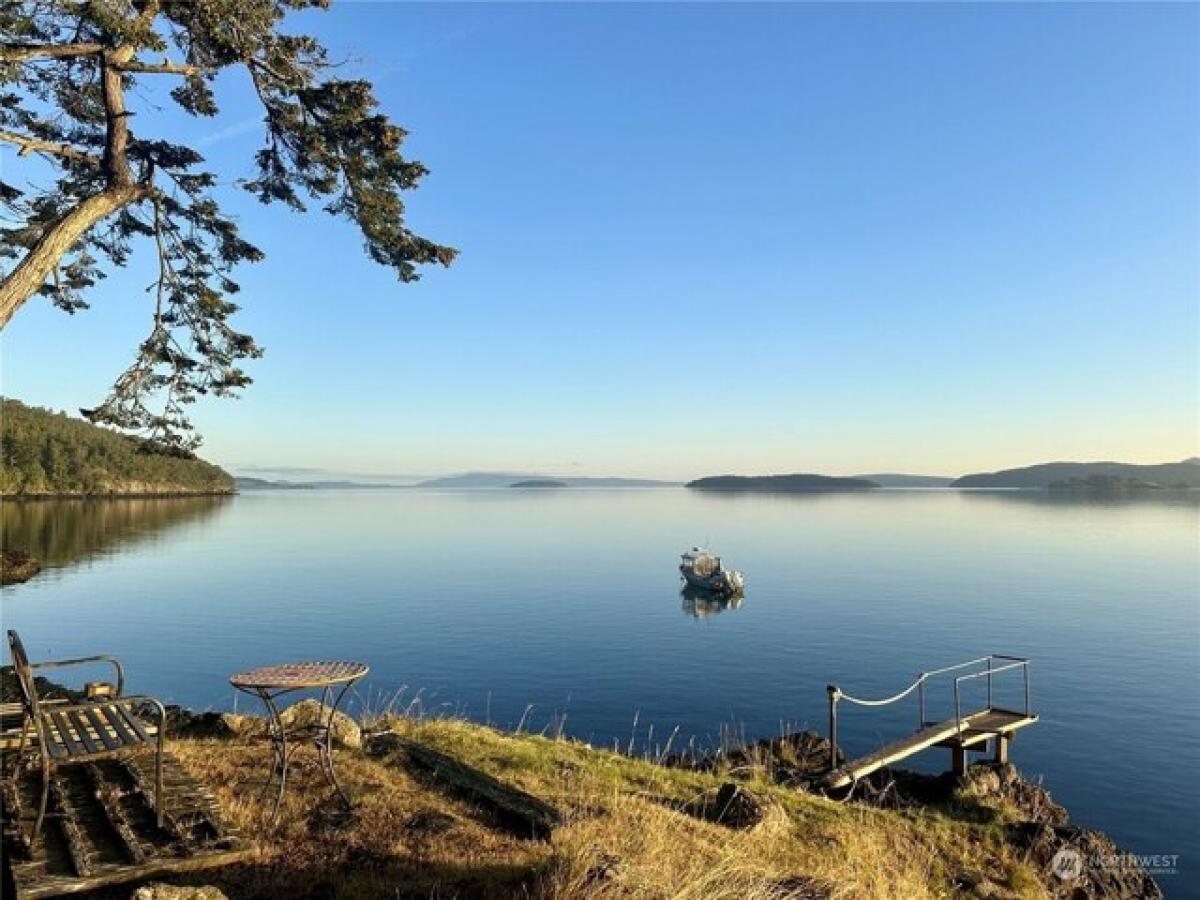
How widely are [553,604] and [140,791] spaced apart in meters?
42.4

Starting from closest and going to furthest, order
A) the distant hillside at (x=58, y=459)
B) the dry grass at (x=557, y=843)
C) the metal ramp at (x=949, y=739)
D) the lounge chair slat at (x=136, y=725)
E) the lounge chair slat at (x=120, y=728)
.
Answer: the dry grass at (x=557, y=843) < the lounge chair slat at (x=120, y=728) < the lounge chair slat at (x=136, y=725) < the metal ramp at (x=949, y=739) < the distant hillside at (x=58, y=459)

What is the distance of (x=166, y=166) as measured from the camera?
38.8 feet

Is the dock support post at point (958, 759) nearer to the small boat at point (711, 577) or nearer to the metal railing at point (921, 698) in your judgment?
the metal railing at point (921, 698)

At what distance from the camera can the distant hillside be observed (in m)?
144

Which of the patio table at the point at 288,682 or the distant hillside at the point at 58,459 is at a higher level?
the distant hillside at the point at 58,459

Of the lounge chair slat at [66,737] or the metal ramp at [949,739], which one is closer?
the lounge chair slat at [66,737]

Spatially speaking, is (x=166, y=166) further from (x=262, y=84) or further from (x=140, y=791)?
(x=140, y=791)

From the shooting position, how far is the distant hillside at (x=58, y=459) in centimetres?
14350

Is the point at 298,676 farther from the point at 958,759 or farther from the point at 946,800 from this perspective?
the point at 958,759

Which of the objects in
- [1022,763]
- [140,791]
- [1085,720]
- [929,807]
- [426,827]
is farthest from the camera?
[1085,720]

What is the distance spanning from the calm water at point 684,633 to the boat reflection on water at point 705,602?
109 cm

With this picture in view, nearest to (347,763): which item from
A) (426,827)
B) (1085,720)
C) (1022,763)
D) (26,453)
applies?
(426,827)

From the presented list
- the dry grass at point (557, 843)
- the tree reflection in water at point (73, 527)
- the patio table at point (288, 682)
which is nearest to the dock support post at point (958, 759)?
→ the dry grass at point (557, 843)

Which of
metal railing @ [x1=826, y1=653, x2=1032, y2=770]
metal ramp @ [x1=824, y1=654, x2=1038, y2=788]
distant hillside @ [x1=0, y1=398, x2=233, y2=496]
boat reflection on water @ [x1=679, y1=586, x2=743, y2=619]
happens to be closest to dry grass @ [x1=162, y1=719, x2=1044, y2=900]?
metal railing @ [x1=826, y1=653, x2=1032, y2=770]
